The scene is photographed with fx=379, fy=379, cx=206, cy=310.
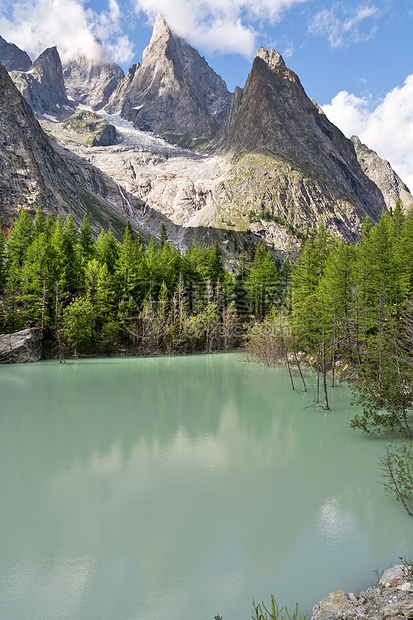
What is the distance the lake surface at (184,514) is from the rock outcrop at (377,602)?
0.55m

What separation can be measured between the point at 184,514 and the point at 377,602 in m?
5.22

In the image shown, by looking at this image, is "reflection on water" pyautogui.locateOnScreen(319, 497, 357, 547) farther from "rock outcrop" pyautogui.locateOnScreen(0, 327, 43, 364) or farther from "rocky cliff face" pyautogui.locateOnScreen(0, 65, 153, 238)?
"rocky cliff face" pyautogui.locateOnScreen(0, 65, 153, 238)

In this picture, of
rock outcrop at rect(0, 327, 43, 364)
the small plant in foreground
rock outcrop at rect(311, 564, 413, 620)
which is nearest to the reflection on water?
rock outcrop at rect(311, 564, 413, 620)

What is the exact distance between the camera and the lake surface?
727 cm

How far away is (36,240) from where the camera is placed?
5416 centimetres

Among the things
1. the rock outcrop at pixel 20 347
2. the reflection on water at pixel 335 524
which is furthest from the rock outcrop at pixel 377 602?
the rock outcrop at pixel 20 347

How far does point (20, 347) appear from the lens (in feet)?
152

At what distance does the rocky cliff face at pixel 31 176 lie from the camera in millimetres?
116250

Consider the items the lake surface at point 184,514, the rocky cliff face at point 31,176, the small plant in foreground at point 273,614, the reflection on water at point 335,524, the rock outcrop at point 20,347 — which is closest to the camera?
the small plant in foreground at point 273,614

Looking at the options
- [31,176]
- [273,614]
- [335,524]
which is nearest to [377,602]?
[273,614]

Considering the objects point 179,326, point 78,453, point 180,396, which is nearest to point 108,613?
point 78,453

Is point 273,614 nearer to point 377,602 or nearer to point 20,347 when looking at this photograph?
point 377,602

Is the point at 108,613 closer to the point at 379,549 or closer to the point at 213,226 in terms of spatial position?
the point at 379,549

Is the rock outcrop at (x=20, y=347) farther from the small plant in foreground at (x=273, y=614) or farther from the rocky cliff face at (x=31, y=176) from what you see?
the rocky cliff face at (x=31, y=176)
